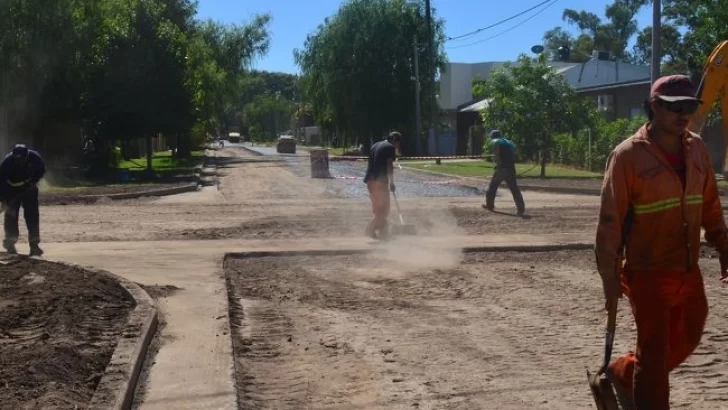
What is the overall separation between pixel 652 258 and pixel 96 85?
111 feet

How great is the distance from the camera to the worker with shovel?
13844 mm

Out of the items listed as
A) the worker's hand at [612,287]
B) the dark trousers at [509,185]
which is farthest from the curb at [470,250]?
the worker's hand at [612,287]

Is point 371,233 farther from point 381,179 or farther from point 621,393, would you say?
point 621,393

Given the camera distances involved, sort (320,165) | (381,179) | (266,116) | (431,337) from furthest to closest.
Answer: (266,116) → (320,165) → (381,179) → (431,337)

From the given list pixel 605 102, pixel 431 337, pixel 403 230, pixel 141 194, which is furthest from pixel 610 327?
pixel 605 102

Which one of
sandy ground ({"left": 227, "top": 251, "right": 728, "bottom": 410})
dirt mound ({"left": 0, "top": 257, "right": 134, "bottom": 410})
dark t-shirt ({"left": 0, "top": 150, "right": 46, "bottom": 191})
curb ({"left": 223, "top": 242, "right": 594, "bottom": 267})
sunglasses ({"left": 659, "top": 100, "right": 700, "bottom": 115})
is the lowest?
sandy ground ({"left": 227, "top": 251, "right": 728, "bottom": 410})

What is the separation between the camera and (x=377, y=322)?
894cm

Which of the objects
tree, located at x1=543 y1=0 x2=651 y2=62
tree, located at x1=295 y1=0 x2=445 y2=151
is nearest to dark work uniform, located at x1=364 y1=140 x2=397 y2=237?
tree, located at x1=295 y1=0 x2=445 y2=151

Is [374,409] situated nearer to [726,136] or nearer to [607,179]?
[607,179]

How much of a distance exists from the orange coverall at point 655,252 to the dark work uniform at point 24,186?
10.4 meters

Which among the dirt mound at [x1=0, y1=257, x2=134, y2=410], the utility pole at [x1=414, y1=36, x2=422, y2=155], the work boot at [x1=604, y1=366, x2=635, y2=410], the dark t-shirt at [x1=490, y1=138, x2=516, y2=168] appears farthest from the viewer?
the utility pole at [x1=414, y1=36, x2=422, y2=155]

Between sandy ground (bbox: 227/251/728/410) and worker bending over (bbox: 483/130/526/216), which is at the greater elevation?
worker bending over (bbox: 483/130/526/216)

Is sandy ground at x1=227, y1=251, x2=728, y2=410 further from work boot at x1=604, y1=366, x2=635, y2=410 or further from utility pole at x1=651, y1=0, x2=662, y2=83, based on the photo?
utility pole at x1=651, y1=0, x2=662, y2=83

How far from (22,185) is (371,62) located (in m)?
47.7
